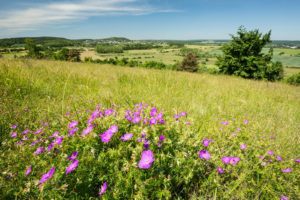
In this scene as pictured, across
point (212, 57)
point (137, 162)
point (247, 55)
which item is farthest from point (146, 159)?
point (212, 57)

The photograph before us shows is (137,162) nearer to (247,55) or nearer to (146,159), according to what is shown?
(146,159)

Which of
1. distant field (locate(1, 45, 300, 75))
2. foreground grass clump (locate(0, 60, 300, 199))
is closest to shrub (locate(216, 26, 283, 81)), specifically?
distant field (locate(1, 45, 300, 75))

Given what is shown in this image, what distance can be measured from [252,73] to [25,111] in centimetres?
2453

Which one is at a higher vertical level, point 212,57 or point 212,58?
point 212,57

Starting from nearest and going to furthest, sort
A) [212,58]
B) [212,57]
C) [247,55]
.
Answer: [247,55] < [212,57] < [212,58]

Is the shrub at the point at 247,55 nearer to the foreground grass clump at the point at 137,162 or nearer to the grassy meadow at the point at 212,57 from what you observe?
the grassy meadow at the point at 212,57

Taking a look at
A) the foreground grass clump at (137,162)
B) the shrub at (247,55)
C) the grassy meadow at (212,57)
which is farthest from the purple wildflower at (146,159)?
the grassy meadow at (212,57)

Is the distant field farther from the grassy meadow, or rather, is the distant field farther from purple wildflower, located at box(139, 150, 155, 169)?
purple wildflower, located at box(139, 150, 155, 169)

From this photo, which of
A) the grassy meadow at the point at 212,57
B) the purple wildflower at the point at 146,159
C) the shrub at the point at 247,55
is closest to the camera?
the purple wildflower at the point at 146,159

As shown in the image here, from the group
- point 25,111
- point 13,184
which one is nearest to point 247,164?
point 13,184

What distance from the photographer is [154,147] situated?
1.24m

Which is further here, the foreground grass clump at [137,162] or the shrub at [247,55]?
the shrub at [247,55]

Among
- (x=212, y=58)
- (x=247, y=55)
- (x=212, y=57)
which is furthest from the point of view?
(x=212, y=58)

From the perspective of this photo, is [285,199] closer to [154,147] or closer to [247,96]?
[154,147]
